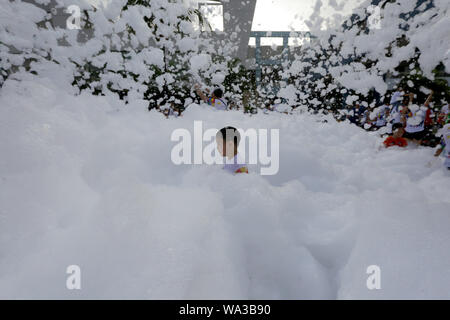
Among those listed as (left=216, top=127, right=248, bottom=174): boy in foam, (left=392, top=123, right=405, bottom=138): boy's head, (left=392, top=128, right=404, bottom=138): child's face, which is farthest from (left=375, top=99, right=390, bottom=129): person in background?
(left=216, top=127, right=248, bottom=174): boy in foam

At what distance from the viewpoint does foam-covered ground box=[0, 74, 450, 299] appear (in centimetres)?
133

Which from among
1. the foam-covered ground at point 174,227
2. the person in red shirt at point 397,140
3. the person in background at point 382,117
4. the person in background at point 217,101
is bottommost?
the foam-covered ground at point 174,227

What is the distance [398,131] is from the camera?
4.16 meters

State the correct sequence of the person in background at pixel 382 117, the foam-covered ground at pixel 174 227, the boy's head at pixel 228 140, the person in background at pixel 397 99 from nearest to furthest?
1. the foam-covered ground at pixel 174 227
2. the boy's head at pixel 228 140
3. the person in background at pixel 397 99
4. the person in background at pixel 382 117

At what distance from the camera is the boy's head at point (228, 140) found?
7.82ft

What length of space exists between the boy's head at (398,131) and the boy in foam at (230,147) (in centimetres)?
316

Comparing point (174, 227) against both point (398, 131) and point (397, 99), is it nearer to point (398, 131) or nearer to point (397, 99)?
point (398, 131)

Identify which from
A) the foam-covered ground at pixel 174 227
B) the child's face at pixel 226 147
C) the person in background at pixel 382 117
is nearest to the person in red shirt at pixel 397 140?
the person in background at pixel 382 117

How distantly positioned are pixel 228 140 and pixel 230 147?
2.8 inches

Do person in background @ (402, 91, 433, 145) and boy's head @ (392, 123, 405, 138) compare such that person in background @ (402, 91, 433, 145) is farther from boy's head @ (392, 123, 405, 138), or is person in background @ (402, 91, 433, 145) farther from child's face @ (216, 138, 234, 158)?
child's face @ (216, 138, 234, 158)

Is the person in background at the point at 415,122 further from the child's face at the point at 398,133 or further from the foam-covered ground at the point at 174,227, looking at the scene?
the foam-covered ground at the point at 174,227

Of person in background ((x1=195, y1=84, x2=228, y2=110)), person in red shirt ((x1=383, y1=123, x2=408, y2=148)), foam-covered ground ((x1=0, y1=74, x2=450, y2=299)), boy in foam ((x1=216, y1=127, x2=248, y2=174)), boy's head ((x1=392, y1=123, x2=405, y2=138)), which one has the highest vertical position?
person in background ((x1=195, y1=84, x2=228, y2=110))

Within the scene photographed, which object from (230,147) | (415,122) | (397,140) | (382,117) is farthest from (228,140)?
(382,117)
